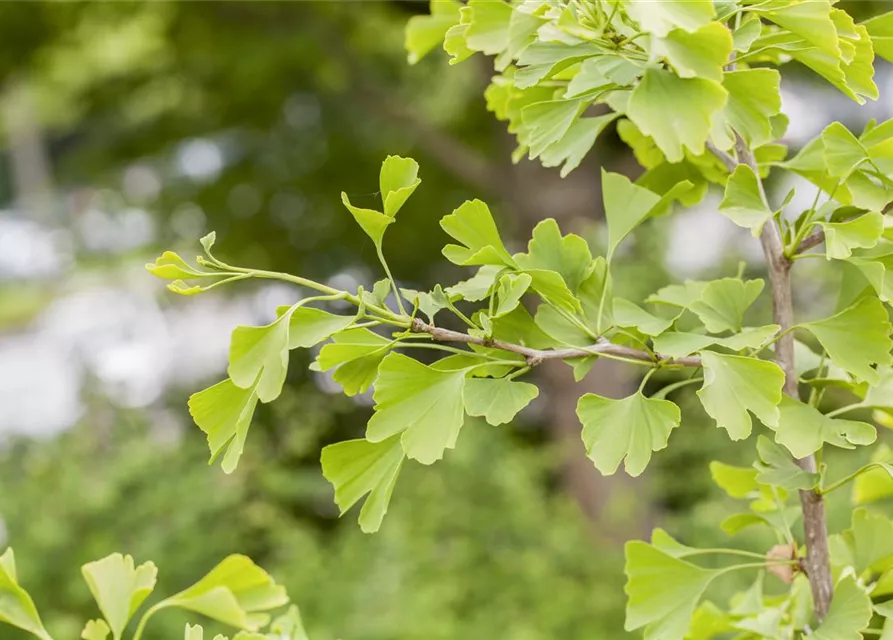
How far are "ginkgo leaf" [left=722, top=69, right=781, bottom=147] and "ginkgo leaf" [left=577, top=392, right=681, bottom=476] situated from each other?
100 millimetres

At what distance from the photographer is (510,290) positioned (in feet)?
0.96

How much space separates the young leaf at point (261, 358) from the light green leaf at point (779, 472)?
19cm

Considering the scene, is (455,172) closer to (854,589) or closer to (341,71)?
(341,71)

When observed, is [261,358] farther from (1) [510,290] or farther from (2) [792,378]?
(2) [792,378]

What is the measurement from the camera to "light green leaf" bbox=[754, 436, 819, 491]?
33 cm

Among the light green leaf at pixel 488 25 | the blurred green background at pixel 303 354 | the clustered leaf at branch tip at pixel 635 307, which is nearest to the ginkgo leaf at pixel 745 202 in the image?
the clustered leaf at branch tip at pixel 635 307

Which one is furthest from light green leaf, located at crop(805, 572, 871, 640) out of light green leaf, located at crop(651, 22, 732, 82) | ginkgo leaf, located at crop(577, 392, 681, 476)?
Result: light green leaf, located at crop(651, 22, 732, 82)

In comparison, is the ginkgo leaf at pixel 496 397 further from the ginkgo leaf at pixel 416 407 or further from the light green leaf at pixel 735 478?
the light green leaf at pixel 735 478

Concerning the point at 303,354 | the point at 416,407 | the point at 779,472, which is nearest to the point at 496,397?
the point at 416,407

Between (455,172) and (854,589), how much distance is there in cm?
177

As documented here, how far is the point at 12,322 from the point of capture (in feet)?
17.2

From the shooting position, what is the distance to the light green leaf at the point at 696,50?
25 centimetres

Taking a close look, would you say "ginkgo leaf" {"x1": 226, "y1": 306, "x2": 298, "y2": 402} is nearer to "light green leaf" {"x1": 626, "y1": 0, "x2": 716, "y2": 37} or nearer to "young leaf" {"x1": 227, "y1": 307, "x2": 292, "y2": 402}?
"young leaf" {"x1": 227, "y1": 307, "x2": 292, "y2": 402}

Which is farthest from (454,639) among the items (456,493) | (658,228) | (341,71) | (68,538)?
(341,71)
